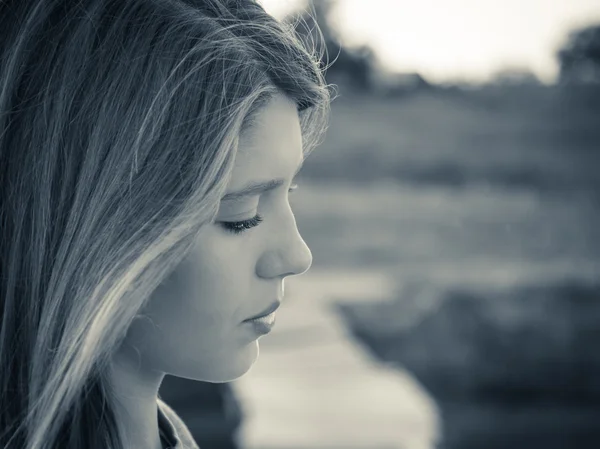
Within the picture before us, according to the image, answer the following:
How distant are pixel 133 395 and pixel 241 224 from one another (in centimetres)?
26

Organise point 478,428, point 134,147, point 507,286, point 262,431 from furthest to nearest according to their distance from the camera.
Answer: point 507,286 < point 478,428 < point 262,431 < point 134,147

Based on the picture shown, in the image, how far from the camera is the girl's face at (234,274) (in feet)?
2.96

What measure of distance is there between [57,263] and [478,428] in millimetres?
5664

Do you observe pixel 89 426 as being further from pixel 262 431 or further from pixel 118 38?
pixel 262 431

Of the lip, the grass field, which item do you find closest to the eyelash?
the lip

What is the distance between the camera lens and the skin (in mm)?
903

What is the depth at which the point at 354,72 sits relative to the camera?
1032cm

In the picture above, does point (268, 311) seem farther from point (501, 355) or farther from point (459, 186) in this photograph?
point (459, 186)

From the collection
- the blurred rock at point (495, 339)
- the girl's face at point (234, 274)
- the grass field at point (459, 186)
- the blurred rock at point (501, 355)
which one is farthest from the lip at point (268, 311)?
the grass field at point (459, 186)

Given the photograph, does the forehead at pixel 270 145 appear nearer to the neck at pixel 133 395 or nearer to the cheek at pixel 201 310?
the cheek at pixel 201 310

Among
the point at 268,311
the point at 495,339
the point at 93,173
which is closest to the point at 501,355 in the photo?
the point at 495,339

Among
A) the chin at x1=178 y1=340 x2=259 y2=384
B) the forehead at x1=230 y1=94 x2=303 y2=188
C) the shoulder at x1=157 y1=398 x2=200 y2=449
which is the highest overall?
the forehead at x1=230 y1=94 x2=303 y2=188

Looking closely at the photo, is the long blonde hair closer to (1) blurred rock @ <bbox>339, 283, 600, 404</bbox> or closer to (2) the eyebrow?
(2) the eyebrow

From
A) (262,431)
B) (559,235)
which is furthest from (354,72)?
(262,431)
